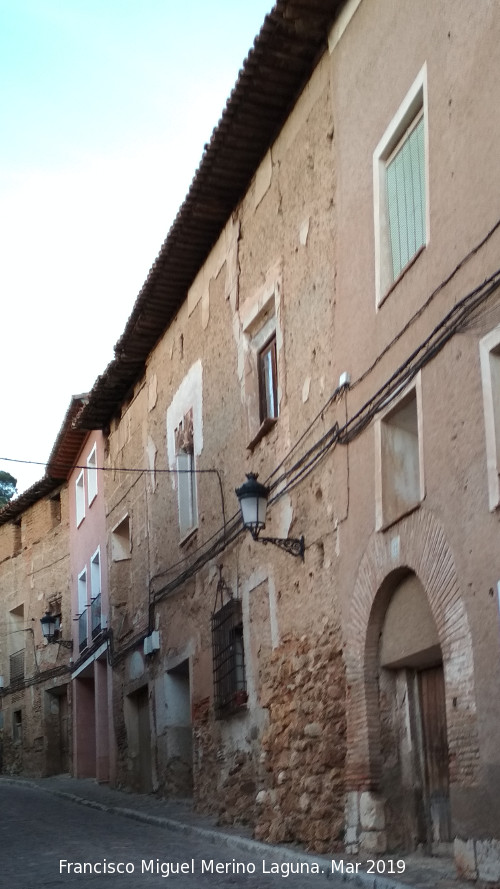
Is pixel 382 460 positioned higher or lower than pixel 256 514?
higher

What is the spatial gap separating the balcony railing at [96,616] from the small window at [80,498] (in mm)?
2007

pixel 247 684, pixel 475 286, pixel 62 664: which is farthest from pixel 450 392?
pixel 62 664

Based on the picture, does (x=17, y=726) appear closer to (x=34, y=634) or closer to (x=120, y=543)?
(x=34, y=634)

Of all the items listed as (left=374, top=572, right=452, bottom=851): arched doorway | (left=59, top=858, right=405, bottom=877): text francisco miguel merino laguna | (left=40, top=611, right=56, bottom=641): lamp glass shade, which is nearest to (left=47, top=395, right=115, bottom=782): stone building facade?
(left=40, top=611, right=56, bottom=641): lamp glass shade

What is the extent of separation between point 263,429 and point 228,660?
2.74m

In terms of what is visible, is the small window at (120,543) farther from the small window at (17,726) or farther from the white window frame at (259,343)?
the small window at (17,726)

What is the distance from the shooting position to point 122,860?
9.41 meters

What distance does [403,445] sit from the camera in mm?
8875

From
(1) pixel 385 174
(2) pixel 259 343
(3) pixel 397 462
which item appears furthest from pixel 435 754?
(2) pixel 259 343

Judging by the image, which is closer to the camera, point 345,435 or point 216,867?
point 216,867

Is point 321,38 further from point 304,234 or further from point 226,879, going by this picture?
point 226,879

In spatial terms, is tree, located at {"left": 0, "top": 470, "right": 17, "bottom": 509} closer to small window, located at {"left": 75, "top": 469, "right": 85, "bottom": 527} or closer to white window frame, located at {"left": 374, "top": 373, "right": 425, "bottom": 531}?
small window, located at {"left": 75, "top": 469, "right": 85, "bottom": 527}

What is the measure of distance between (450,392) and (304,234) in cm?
369

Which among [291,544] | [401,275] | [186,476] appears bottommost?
[291,544]
